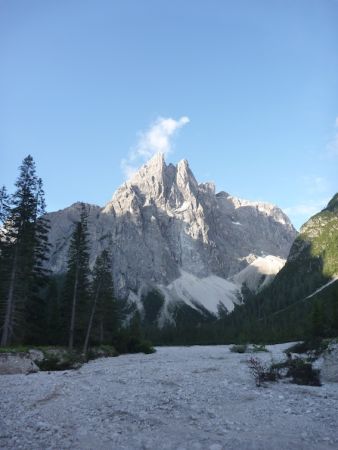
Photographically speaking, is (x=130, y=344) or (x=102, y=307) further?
(x=102, y=307)

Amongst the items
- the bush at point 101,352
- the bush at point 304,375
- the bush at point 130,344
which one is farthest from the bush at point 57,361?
the bush at point 130,344

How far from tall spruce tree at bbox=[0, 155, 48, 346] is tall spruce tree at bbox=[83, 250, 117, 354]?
8.37 meters

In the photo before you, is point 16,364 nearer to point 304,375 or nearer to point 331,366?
point 304,375

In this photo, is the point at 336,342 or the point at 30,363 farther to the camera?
the point at 30,363

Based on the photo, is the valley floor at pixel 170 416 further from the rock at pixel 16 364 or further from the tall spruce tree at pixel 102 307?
the tall spruce tree at pixel 102 307

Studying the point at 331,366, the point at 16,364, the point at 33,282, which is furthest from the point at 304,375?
the point at 33,282

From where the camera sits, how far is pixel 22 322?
1630 inches

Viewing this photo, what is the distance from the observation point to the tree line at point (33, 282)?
127ft

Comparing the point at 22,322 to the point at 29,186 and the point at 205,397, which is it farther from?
the point at 205,397

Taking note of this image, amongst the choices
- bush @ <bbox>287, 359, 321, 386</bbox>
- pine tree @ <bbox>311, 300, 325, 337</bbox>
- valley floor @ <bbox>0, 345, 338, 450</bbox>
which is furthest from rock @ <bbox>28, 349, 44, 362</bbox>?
pine tree @ <bbox>311, 300, 325, 337</bbox>

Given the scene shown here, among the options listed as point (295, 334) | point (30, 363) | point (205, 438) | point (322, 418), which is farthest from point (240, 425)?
point (295, 334)

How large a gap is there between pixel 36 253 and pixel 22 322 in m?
9.59

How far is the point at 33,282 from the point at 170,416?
121 ft

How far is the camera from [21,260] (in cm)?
3916
